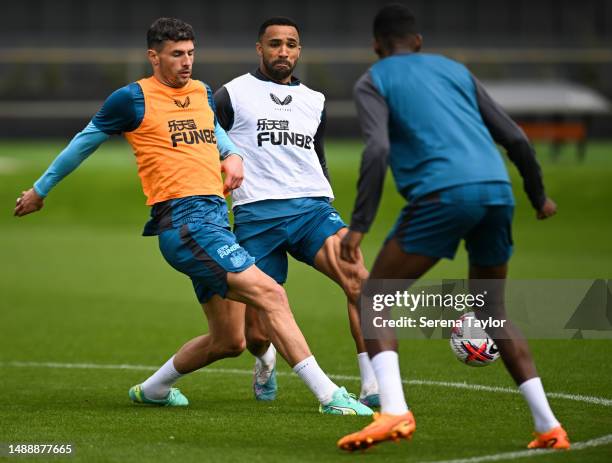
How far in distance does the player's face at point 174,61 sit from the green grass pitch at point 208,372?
2.17 m

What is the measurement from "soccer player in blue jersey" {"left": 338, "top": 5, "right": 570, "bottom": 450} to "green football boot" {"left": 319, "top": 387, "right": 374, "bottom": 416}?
116 centimetres

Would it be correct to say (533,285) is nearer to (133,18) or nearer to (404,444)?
(404,444)

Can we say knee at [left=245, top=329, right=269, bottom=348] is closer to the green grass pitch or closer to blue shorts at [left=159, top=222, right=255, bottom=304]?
the green grass pitch

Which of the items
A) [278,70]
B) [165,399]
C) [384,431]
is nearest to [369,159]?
[384,431]

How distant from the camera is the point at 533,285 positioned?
49.4 feet

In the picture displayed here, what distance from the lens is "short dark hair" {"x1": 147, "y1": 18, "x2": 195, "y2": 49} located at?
7906mm

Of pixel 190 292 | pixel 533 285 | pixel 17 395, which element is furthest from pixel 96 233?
pixel 17 395

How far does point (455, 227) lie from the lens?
6383 millimetres

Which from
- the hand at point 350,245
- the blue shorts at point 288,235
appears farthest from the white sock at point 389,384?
the blue shorts at point 288,235

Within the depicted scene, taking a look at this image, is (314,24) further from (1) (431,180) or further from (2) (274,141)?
(1) (431,180)

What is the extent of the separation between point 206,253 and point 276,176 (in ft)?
3.80

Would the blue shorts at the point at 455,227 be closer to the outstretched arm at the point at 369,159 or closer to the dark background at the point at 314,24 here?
the outstretched arm at the point at 369,159

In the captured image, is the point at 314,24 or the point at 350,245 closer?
the point at 350,245

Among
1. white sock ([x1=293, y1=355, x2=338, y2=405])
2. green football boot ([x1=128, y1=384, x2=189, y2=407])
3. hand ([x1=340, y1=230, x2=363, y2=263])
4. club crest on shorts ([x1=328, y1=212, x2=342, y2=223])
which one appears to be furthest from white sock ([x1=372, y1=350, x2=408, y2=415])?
green football boot ([x1=128, y1=384, x2=189, y2=407])
